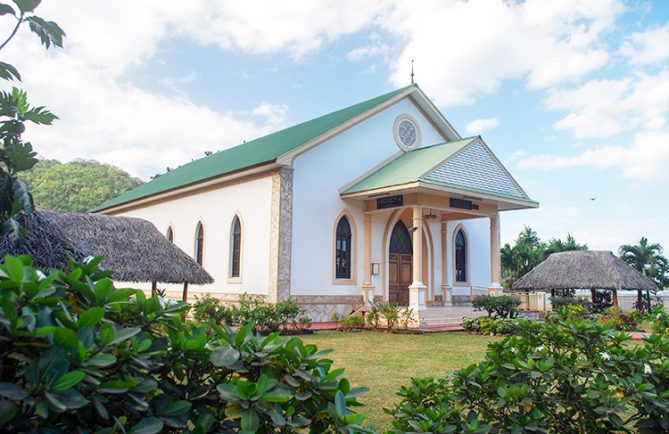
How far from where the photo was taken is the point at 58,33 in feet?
11.7

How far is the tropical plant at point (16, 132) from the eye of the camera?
3.29m

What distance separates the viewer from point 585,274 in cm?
2634

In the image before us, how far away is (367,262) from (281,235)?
11.6 ft

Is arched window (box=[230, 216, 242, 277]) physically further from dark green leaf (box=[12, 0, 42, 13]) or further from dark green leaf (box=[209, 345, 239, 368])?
dark green leaf (box=[209, 345, 239, 368])

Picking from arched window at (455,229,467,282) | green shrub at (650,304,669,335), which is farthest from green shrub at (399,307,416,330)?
green shrub at (650,304,669,335)

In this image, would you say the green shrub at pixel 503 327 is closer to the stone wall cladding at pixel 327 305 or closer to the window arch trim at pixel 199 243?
the stone wall cladding at pixel 327 305

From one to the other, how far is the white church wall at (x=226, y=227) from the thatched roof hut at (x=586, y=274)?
1510 cm

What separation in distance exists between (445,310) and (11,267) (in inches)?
720

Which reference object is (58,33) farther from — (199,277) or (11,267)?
(199,277)

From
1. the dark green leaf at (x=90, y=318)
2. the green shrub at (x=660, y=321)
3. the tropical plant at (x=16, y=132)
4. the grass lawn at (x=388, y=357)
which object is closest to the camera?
the dark green leaf at (x=90, y=318)

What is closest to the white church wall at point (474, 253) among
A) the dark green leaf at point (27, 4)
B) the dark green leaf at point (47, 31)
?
the dark green leaf at point (47, 31)

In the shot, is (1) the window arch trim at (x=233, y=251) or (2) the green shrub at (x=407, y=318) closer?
(2) the green shrub at (x=407, y=318)

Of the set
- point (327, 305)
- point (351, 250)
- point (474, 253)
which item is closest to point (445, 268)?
point (474, 253)

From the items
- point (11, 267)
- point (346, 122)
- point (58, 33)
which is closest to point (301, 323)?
point (346, 122)
